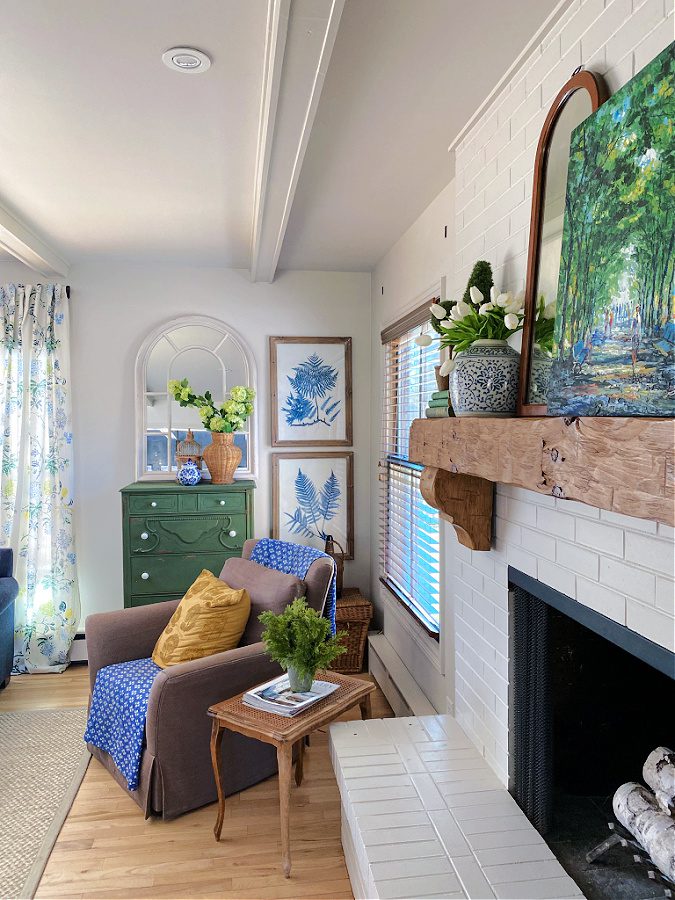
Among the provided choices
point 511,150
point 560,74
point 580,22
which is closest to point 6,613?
point 511,150

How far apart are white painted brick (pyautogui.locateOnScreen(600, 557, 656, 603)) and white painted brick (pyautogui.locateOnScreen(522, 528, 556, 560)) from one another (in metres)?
0.24

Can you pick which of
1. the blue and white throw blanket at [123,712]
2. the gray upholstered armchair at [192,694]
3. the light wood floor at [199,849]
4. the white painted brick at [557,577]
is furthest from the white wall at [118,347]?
the white painted brick at [557,577]

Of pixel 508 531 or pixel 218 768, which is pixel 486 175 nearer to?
pixel 508 531

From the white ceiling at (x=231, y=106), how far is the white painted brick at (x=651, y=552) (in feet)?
4.19

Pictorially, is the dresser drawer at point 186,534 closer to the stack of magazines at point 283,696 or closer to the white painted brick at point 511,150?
the stack of magazines at point 283,696

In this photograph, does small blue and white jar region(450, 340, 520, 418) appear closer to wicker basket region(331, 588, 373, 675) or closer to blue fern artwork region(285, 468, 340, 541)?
wicker basket region(331, 588, 373, 675)

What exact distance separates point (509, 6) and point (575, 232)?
2.15ft

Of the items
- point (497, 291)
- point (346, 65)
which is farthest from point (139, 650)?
point (346, 65)

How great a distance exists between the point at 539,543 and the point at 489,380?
44 centimetres

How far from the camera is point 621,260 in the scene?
126cm

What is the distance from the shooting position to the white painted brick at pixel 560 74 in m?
1.60

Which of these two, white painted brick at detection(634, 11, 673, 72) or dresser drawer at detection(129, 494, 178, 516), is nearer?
white painted brick at detection(634, 11, 673, 72)

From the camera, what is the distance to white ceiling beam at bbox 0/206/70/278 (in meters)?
3.23

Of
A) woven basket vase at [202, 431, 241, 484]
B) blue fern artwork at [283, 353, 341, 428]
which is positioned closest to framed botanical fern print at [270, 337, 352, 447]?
blue fern artwork at [283, 353, 341, 428]
